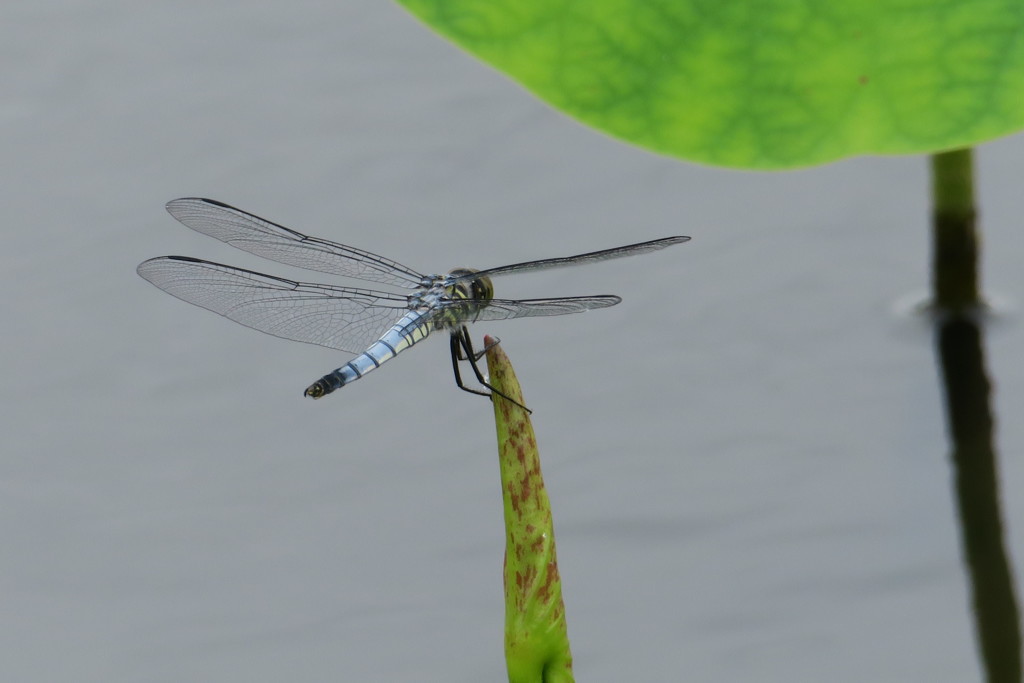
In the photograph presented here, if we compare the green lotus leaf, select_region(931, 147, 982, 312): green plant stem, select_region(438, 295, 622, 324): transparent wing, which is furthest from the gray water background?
the green lotus leaf

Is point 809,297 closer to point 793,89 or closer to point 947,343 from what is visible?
point 947,343

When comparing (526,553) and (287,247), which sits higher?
(287,247)

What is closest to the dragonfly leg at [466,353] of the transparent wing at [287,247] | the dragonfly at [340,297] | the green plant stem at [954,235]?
the dragonfly at [340,297]

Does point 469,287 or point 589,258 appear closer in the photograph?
point 589,258

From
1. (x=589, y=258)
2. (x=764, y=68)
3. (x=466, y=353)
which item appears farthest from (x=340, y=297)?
(x=764, y=68)

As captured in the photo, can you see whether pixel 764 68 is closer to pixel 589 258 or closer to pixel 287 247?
pixel 589 258

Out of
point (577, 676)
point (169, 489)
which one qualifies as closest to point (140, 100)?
point (169, 489)
